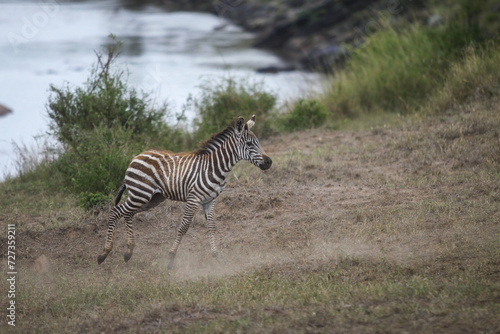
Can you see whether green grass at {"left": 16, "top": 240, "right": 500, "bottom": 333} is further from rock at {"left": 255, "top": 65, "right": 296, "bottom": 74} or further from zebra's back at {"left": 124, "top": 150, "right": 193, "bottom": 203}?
rock at {"left": 255, "top": 65, "right": 296, "bottom": 74}

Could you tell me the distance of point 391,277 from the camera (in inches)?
249

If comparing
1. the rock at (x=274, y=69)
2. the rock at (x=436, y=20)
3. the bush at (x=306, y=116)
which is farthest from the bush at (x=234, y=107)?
the rock at (x=274, y=69)

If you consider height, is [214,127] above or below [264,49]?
below

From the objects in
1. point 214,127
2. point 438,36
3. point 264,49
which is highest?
point 264,49

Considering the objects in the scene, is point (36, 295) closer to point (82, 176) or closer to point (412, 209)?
point (82, 176)

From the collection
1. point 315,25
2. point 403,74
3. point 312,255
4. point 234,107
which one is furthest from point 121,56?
point 312,255

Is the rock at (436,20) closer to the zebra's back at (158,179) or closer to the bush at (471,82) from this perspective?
the bush at (471,82)

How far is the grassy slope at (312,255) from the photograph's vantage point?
18.1 feet

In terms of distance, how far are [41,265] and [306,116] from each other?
830 cm

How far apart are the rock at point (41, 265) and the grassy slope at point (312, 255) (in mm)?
64

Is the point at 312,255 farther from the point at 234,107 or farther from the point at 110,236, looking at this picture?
the point at 234,107

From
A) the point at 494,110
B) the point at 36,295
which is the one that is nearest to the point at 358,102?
the point at 494,110

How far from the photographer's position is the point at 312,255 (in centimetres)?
715

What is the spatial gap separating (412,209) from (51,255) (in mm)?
5049
